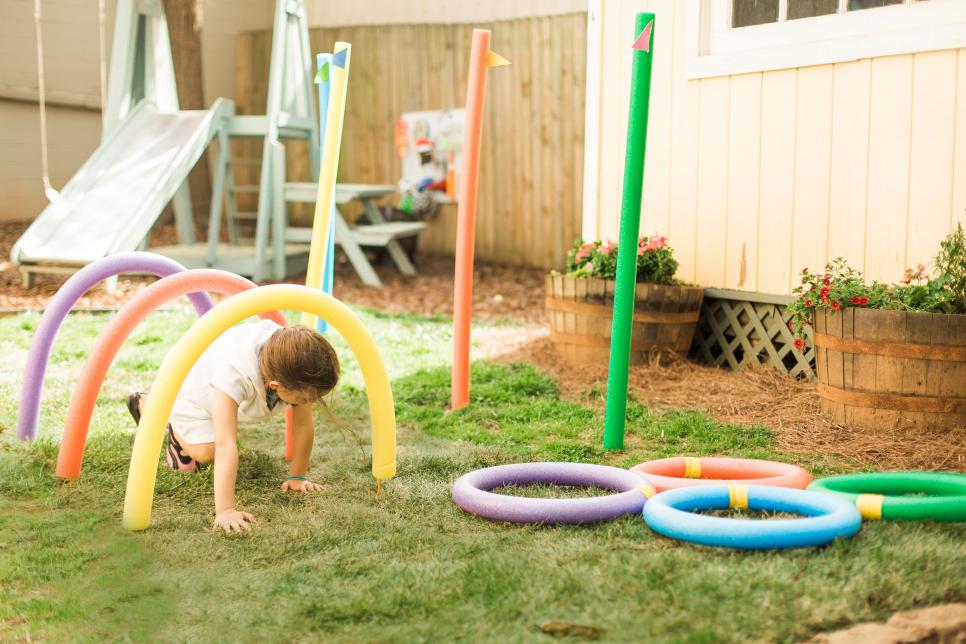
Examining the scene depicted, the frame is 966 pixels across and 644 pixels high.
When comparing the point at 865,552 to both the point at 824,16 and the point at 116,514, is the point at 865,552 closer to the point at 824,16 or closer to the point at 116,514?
the point at 116,514

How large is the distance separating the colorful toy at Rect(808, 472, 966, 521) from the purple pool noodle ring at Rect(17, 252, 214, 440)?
270 centimetres

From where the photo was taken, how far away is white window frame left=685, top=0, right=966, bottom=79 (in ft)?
16.2

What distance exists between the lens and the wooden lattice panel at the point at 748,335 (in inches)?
225

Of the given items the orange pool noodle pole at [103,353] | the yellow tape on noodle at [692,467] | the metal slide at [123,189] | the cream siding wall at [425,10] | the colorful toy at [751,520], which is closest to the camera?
the colorful toy at [751,520]

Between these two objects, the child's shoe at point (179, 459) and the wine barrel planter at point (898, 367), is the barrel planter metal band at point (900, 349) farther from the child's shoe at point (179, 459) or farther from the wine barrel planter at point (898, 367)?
the child's shoe at point (179, 459)

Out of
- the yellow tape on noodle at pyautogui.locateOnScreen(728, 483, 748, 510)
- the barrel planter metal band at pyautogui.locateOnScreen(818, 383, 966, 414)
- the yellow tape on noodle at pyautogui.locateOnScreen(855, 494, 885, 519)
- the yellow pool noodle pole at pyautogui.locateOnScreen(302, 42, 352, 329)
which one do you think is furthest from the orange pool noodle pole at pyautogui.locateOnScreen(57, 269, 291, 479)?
the barrel planter metal band at pyautogui.locateOnScreen(818, 383, 966, 414)

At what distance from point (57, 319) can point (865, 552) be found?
10.6ft

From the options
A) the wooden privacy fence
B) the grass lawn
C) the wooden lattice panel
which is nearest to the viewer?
the grass lawn

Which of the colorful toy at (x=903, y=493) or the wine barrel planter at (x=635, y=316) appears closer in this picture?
the colorful toy at (x=903, y=493)

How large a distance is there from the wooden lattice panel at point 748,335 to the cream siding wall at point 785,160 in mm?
100

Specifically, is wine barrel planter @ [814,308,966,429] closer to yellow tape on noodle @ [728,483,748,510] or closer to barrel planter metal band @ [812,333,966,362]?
barrel planter metal band @ [812,333,966,362]

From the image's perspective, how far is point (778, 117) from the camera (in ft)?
18.8

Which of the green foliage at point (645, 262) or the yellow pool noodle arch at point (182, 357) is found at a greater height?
the green foliage at point (645, 262)

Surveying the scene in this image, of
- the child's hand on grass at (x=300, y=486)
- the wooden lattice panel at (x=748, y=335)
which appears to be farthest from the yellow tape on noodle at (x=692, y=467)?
the wooden lattice panel at (x=748, y=335)
